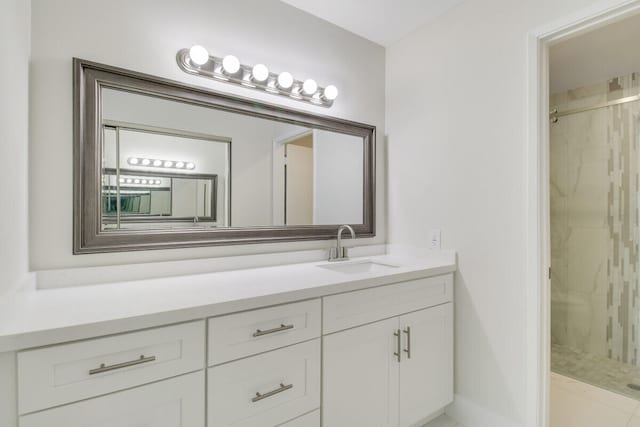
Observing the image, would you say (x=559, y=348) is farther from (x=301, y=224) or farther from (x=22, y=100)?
(x=22, y=100)

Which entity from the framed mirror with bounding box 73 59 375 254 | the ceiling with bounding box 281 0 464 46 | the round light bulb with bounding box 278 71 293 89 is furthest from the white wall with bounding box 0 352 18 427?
the ceiling with bounding box 281 0 464 46

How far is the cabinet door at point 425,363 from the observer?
5.06ft

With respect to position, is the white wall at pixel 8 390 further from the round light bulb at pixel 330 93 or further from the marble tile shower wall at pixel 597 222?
the marble tile shower wall at pixel 597 222

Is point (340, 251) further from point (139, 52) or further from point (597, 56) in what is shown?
point (597, 56)

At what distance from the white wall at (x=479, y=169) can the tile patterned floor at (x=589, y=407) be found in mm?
585

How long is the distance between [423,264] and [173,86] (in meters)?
1.60

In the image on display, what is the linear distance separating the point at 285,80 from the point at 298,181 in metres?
0.58

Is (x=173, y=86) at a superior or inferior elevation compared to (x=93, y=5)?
inferior

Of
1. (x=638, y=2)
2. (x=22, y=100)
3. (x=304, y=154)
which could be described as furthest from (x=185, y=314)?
(x=638, y=2)

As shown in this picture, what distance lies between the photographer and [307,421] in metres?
1.22

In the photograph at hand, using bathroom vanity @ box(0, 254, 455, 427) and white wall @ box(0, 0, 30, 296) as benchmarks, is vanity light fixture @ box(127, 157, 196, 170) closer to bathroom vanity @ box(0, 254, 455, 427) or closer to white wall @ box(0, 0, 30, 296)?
white wall @ box(0, 0, 30, 296)

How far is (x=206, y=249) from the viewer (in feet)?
5.11

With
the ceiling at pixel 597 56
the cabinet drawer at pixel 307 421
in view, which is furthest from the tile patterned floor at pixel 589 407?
the ceiling at pixel 597 56

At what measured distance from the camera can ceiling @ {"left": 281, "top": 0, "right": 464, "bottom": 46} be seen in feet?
5.92
